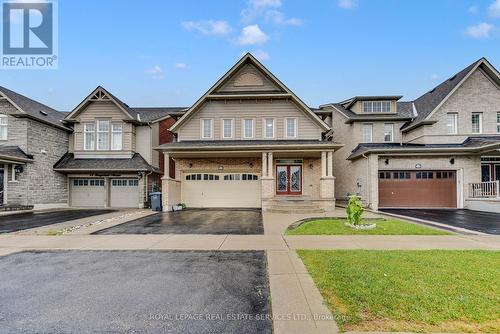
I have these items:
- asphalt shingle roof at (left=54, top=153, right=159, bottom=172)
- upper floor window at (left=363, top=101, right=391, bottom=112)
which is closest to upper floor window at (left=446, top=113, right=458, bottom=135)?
upper floor window at (left=363, top=101, right=391, bottom=112)

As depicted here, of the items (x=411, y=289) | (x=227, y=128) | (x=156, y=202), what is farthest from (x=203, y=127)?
(x=411, y=289)

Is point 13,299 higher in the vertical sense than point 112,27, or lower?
lower

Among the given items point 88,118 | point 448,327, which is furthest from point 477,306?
point 88,118

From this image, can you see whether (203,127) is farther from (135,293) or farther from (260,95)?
(135,293)

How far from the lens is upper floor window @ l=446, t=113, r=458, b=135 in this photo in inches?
711

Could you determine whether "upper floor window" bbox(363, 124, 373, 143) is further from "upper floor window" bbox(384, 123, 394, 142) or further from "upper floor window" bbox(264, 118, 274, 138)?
"upper floor window" bbox(264, 118, 274, 138)

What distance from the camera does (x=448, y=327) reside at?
9.97ft

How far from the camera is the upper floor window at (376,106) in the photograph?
2019 cm

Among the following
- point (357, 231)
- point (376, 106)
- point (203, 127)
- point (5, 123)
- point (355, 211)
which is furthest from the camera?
point (376, 106)

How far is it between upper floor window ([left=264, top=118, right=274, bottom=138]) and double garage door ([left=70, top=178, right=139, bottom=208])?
32.9 ft

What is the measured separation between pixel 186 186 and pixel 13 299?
14.5 m

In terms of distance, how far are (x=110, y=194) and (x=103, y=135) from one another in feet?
14.3

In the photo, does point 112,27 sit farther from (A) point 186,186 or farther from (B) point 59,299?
(B) point 59,299

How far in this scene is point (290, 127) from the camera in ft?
59.4
